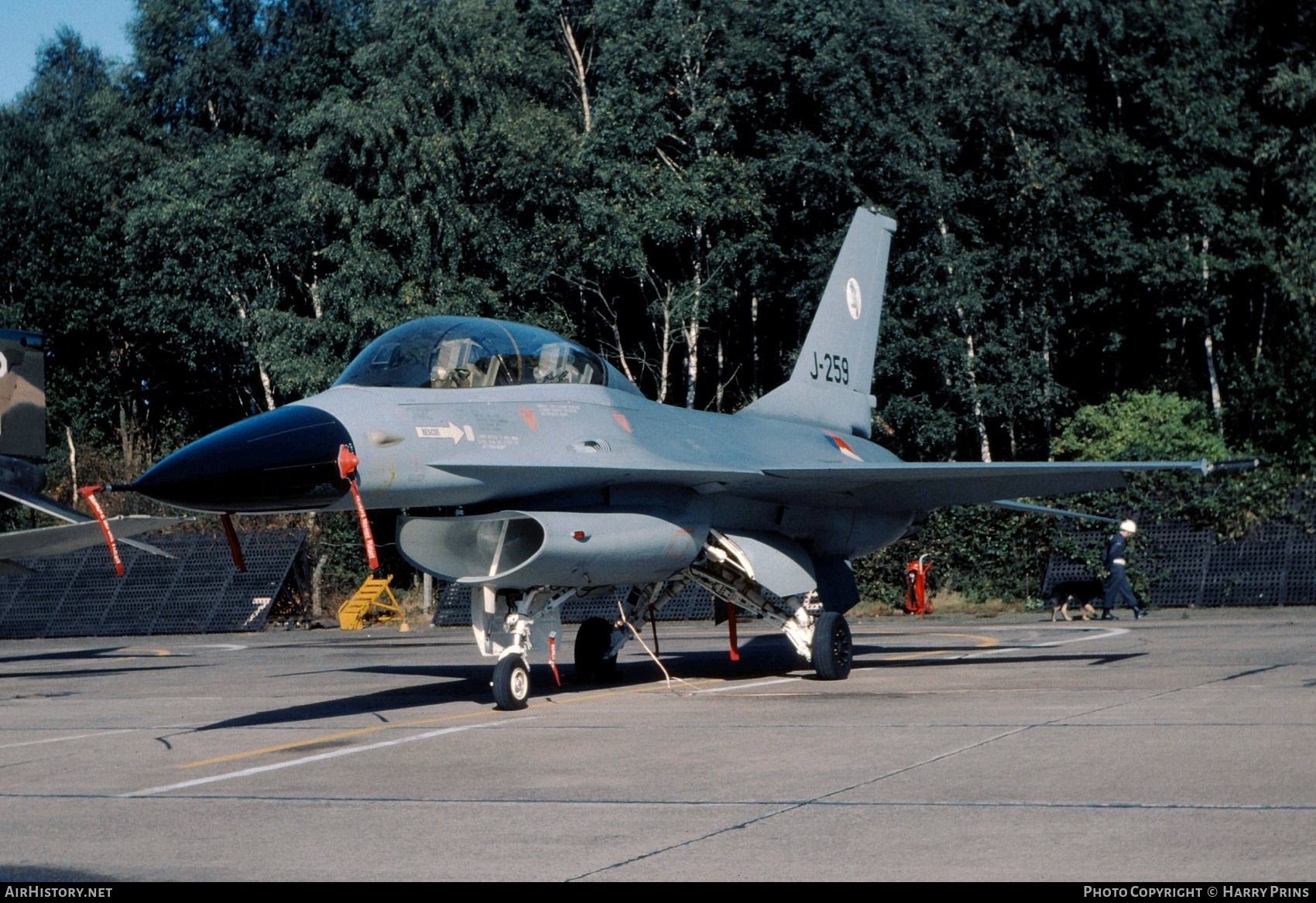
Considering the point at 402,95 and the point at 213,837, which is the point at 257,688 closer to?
the point at 213,837

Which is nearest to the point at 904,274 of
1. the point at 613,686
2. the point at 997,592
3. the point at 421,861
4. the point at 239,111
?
the point at 997,592

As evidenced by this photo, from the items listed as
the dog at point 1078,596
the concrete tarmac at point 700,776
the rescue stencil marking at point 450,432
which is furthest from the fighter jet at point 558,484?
the dog at point 1078,596

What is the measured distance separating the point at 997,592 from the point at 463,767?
68.2ft

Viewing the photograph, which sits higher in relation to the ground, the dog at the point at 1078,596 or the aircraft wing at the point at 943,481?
the aircraft wing at the point at 943,481

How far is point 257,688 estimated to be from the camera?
14734mm

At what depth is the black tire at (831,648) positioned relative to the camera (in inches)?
513

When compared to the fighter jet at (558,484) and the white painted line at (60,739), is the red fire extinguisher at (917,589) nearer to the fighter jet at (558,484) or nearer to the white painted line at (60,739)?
the fighter jet at (558,484)

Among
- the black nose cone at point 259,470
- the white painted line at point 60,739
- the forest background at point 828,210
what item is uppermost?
the forest background at point 828,210

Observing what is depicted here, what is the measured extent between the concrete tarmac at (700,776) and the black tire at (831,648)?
165 mm

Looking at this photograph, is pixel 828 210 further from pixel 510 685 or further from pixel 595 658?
pixel 510 685

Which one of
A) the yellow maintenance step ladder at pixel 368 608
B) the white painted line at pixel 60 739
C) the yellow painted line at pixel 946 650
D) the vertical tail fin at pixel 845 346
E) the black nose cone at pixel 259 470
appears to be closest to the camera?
the black nose cone at pixel 259 470

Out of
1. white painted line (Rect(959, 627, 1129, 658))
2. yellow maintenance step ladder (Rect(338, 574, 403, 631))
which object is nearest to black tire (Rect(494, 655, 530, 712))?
white painted line (Rect(959, 627, 1129, 658))

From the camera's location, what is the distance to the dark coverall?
23.0 meters

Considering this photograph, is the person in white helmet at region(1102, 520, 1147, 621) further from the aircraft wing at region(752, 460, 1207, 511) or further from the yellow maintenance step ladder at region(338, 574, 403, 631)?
the yellow maintenance step ladder at region(338, 574, 403, 631)
